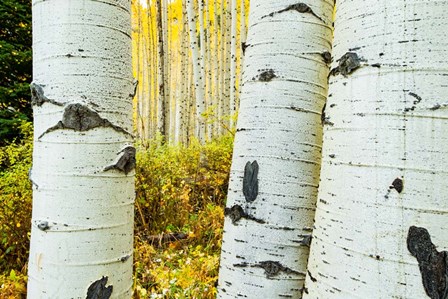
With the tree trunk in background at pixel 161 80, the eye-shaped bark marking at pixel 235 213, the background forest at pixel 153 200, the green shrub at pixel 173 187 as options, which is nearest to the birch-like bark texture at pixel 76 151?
the eye-shaped bark marking at pixel 235 213

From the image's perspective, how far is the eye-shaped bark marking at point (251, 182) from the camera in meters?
1.05

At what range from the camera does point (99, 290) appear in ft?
2.81

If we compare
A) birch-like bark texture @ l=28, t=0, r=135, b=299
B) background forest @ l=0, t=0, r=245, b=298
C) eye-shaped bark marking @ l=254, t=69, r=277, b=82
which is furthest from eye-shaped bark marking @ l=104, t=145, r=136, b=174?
background forest @ l=0, t=0, r=245, b=298

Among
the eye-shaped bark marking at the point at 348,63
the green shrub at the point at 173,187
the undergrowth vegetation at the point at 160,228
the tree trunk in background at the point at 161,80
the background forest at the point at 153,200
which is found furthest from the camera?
the tree trunk in background at the point at 161,80

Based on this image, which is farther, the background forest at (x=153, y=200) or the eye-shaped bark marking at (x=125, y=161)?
the background forest at (x=153, y=200)

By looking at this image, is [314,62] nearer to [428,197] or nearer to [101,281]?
[428,197]

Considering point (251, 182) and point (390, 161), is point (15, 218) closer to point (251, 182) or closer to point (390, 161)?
point (251, 182)

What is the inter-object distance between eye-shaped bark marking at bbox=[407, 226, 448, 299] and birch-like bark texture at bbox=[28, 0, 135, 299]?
0.65m

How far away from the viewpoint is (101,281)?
33.7 inches

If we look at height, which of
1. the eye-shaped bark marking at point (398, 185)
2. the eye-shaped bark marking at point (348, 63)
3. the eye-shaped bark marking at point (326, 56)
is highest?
the eye-shaped bark marking at point (326, 56)

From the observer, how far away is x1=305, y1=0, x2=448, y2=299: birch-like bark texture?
61cm

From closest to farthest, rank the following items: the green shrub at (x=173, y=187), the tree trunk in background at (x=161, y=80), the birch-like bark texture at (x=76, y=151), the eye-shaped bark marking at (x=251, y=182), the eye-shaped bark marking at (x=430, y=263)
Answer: the eye-shaped bark marking at (x=430, y=263) → the birch-like bark texture at (x=76, y=151) → the eye-shaped bark marking at (x=251, y=182) → the green shrub at (x=173, y=187) → the tree trunk in background at (x=161, y=80)

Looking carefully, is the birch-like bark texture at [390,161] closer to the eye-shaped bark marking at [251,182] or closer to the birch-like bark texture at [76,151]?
the eye-shaped bark marking at [251,182]

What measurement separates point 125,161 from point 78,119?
0.49ft
